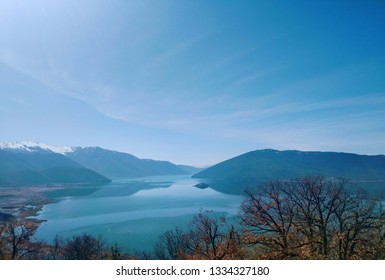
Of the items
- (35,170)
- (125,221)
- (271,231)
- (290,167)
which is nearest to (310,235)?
(271,231)

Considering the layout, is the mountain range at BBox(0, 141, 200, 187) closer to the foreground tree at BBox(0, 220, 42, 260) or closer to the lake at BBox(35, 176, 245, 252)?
the lake at BBox(35, 176, 245, 252)

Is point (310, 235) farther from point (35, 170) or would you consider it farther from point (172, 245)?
point (35, 170)

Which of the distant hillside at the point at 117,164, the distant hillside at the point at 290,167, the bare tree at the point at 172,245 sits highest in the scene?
the distant hillside at the point at 117,164

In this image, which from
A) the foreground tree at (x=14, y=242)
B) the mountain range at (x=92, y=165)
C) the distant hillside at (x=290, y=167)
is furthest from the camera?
the mountain range at (x=92, y=165)

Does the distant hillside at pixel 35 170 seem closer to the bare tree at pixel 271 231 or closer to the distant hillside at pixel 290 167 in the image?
the bare tree at pixel 271 231

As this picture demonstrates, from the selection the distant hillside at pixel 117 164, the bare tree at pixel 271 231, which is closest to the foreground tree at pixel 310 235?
the bare tree at pixel 271 231
